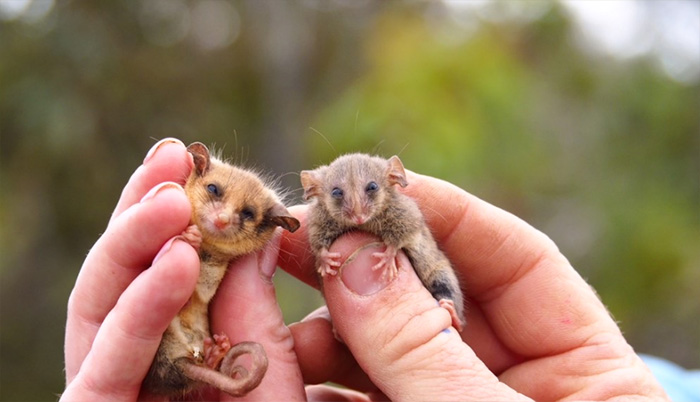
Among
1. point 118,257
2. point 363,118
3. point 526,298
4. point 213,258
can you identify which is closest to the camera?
point 118,257

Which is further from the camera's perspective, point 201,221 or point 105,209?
point 105,209

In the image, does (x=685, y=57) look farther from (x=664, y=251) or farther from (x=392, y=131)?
(x=392, y=131)

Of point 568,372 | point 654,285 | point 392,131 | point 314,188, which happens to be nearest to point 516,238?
point 568,372

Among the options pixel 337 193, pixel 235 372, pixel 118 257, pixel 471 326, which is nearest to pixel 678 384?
pixel 471 326

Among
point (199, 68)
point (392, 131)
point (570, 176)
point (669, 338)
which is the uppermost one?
point (199, 68)

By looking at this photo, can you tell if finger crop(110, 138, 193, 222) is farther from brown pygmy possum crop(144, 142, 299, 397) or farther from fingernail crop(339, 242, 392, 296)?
fingernail crop(339, 242, 392, 296)

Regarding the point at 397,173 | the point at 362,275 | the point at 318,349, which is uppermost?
the point at 397,173

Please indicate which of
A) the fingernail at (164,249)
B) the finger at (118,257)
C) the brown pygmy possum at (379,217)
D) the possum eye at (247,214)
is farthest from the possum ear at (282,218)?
the fingernail at (164,249)

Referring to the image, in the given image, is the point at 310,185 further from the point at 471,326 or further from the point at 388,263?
the point at 471,326
